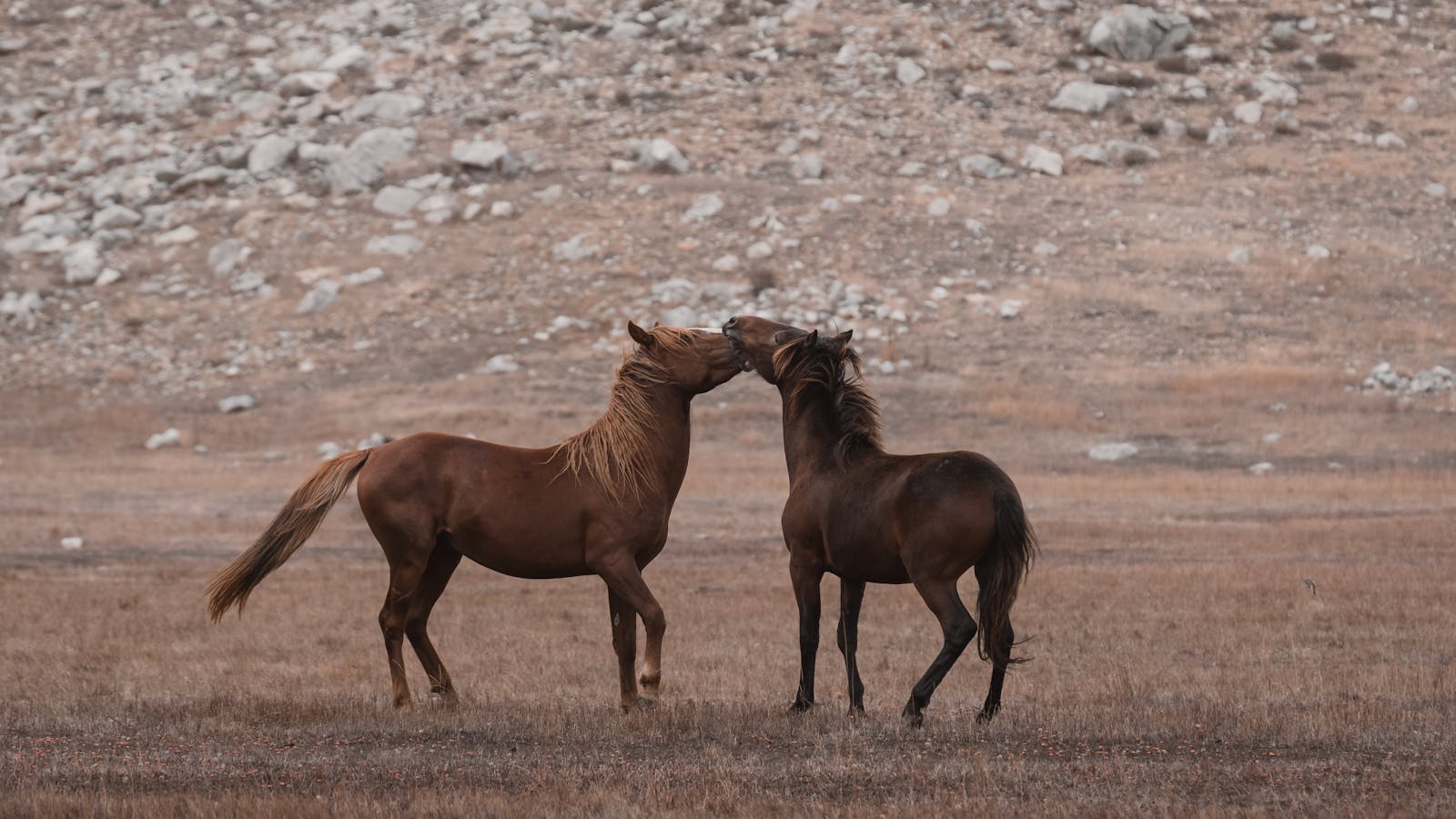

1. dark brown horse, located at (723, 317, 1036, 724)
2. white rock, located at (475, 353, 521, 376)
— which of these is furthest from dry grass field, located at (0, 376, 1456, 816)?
white rock, located at (475, 353, 521, 376)

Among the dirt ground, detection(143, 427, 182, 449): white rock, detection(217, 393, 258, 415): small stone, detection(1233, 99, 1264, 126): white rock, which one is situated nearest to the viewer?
the dirt ground

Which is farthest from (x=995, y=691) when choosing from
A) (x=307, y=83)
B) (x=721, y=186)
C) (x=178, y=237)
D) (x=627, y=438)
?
(x=307, y=83)

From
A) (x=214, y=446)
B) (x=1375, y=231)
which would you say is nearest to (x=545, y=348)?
(x=214, y=446)

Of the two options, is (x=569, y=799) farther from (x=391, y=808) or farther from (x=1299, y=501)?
(x=1299, y=501)

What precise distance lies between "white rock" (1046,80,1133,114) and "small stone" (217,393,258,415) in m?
23.2

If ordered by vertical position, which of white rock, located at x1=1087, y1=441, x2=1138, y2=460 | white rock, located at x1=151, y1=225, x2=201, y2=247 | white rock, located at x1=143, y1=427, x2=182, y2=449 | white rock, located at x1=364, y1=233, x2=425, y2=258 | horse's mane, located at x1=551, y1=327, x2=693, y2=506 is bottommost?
white rock, located at x1=151, y1=225, x2=201, y2=247

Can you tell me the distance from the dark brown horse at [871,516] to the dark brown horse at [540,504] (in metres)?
0.54

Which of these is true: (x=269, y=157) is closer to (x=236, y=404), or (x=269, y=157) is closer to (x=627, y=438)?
(x=236, y=404)

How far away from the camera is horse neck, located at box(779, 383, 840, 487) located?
9.95 m

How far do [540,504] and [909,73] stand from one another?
39.1 m

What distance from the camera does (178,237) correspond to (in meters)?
45.0

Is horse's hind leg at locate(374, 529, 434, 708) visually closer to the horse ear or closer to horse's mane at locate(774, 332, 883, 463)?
the horse ear

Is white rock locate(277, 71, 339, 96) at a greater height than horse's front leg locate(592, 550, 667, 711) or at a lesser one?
lesser

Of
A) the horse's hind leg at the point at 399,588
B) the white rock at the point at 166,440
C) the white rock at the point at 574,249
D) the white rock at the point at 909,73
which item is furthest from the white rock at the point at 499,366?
the horse's hind leg at the point at 399,588
